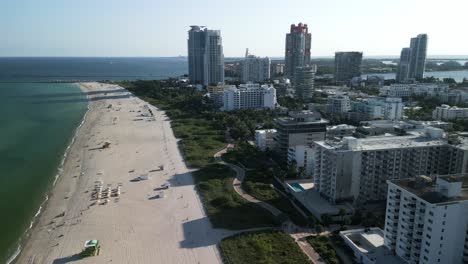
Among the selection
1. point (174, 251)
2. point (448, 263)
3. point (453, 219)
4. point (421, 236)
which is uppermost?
point (453, 219)

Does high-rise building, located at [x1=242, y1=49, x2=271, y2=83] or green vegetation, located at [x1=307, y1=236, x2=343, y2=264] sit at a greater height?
high-rise building, located at [x1=242, y1=49, x2=271, y2=83]

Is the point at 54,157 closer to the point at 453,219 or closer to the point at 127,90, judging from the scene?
the point at 453,219

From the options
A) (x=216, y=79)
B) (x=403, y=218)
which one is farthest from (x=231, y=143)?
(x=216, y=79)

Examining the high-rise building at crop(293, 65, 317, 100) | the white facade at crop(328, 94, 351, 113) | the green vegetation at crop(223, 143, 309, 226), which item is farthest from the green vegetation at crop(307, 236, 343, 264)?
the high-rise building at crop(293, 65, 317, 100)

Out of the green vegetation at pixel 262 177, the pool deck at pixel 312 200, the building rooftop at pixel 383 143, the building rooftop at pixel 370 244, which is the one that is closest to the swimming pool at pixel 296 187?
the pool deck at pixel 312 200

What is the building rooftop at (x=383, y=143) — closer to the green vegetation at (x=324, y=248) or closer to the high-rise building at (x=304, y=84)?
the green vegetation at (x=324, y=248)

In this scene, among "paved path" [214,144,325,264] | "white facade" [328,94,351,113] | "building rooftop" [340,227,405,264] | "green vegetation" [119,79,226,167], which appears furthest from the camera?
"white facade" [328,94,351,113]

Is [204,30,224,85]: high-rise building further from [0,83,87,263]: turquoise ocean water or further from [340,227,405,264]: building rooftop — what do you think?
[340,227,405,264]: building rooftop

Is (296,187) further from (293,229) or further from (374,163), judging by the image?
(293,229)
